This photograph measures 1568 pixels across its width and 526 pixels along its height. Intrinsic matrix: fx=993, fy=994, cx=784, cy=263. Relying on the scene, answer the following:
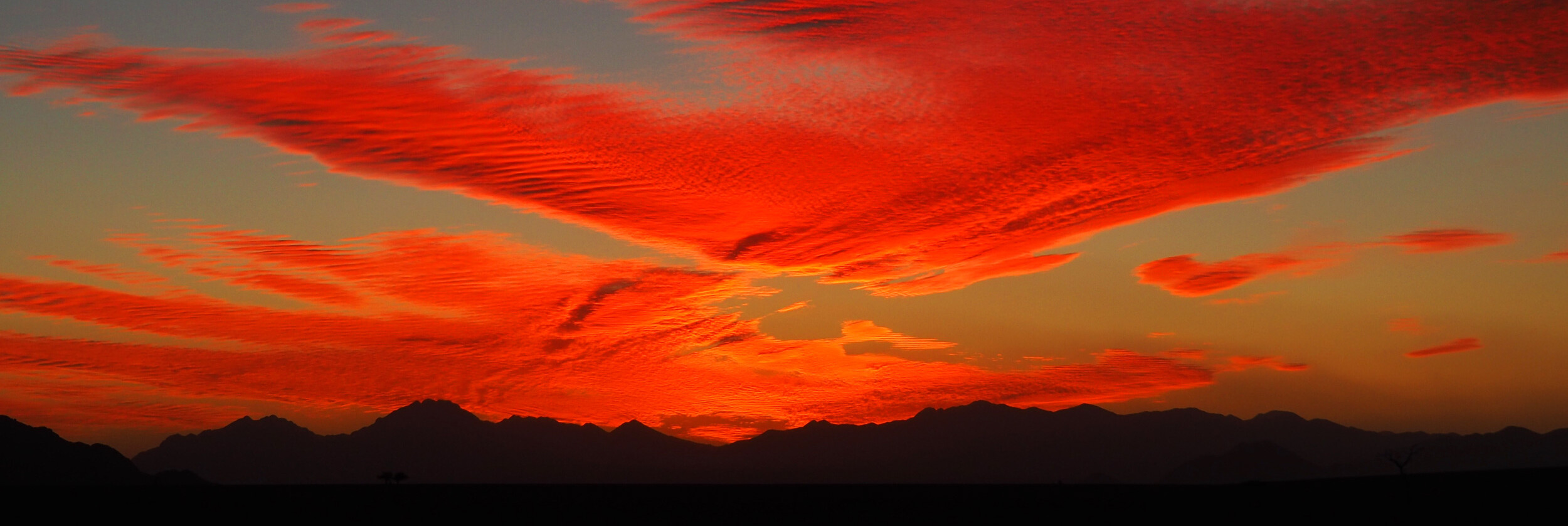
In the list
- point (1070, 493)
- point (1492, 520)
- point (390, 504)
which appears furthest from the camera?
point (1070, 493)

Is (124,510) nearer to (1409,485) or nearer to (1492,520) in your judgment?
(1492,520)

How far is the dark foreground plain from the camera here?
38000 millimetres

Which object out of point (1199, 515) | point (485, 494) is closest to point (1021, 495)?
point (1199, 515)

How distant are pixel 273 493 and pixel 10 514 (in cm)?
1110

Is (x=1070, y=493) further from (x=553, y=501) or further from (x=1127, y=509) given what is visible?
(x=553, y=501)

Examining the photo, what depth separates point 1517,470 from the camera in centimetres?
4656

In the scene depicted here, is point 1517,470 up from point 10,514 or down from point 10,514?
up

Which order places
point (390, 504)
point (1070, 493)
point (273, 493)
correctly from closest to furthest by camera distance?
point (390, 504) → point (273, 493) → point (1070, 493)

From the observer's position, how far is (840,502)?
4509cm

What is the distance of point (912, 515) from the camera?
39750mm

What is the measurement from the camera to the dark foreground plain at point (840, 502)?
38.0m

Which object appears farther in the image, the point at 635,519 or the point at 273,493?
the point at 273,493

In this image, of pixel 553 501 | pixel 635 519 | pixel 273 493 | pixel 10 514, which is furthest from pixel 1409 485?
pixel 10 514

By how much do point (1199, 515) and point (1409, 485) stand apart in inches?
558
